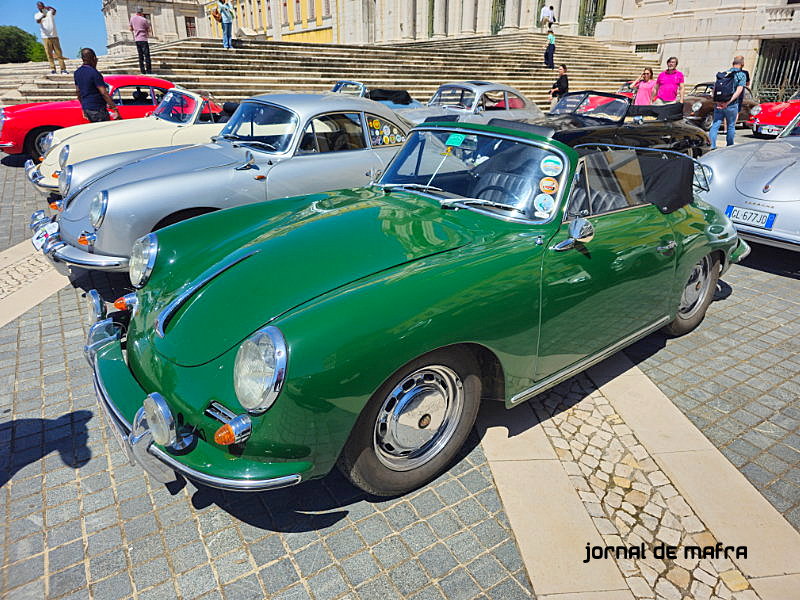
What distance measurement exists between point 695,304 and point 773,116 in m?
13.4

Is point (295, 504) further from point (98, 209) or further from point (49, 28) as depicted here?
point (49, 28)

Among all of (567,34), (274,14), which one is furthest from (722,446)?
(274,14)

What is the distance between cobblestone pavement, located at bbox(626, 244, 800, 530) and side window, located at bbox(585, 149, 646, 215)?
1.35 metres

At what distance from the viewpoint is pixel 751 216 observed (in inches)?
221

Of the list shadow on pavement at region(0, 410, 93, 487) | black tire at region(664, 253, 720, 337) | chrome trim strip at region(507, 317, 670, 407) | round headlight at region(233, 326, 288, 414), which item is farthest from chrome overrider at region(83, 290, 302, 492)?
black tire at region(664, 253, 720, 337)

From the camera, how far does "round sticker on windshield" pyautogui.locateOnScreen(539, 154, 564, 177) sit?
310cm

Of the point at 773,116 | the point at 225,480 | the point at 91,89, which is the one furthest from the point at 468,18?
the point at 225,480

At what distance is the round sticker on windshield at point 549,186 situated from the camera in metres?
3.09

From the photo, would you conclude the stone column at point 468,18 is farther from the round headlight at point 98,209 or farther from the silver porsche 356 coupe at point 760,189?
the round headlight at point 98,209

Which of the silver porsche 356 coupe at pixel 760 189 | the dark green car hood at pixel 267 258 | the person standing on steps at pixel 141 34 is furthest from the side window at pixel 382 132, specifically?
the person standing on steps at pixel 141 34

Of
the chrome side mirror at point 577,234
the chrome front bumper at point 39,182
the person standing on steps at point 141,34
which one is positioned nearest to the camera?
the chrome side mirror at point 577,234

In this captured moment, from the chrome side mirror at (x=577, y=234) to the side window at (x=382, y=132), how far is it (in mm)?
3624

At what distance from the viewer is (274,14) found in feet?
175

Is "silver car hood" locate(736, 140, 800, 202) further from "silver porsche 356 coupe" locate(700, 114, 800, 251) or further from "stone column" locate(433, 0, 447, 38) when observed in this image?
"stone column" locate(433, 0, 447, 38)
